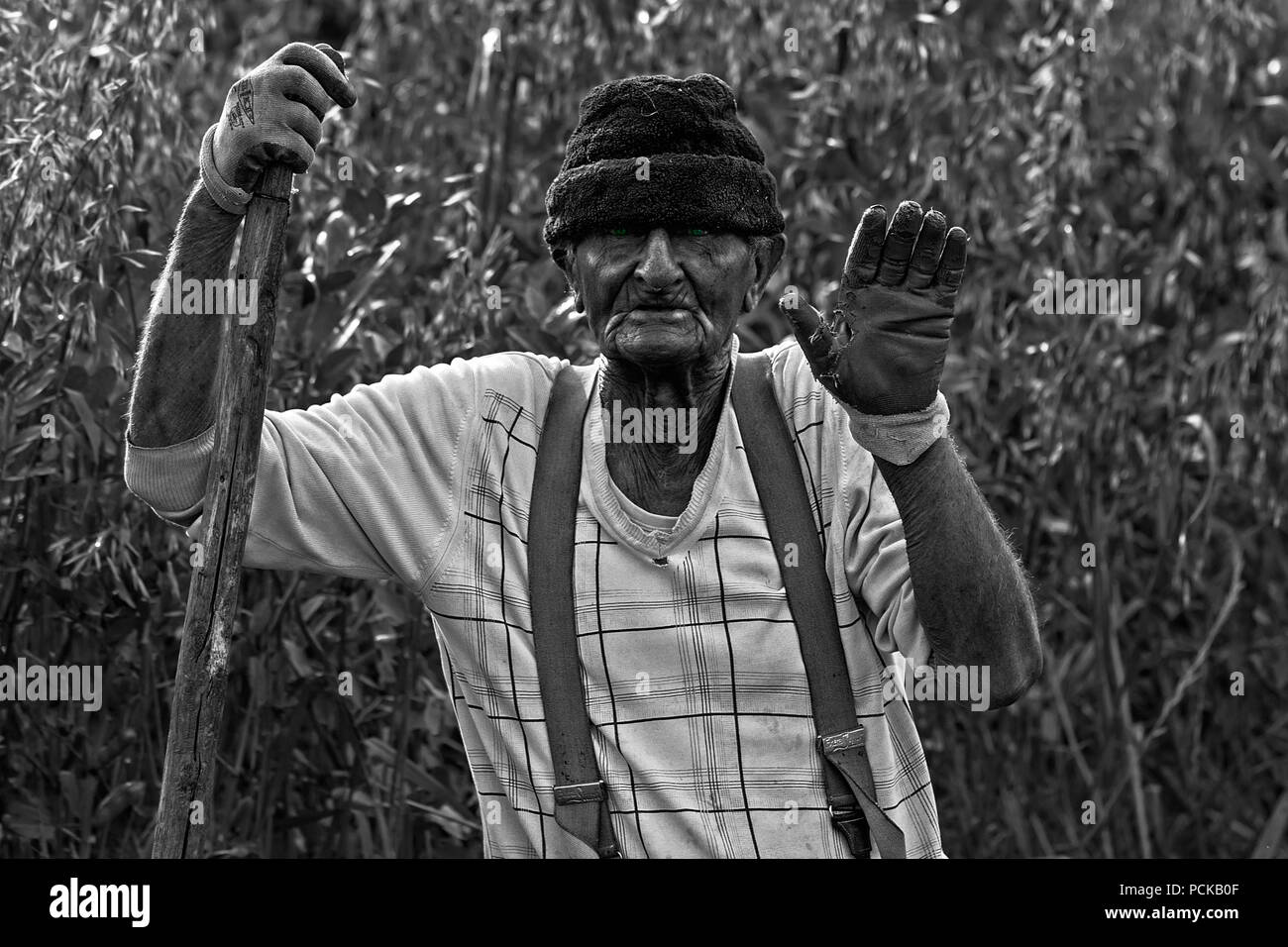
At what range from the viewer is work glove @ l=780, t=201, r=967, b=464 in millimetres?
1845

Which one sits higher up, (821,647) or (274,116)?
(274,116)

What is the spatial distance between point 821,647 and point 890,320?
0.43 m

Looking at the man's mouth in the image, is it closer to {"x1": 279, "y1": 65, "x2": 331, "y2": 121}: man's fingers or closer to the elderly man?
the elderly man

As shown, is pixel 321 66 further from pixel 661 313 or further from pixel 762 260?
pixel 762 260

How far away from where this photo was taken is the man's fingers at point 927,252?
5.99 feet

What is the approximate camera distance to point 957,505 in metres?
1.92

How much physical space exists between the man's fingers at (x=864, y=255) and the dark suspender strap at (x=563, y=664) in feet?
1.57

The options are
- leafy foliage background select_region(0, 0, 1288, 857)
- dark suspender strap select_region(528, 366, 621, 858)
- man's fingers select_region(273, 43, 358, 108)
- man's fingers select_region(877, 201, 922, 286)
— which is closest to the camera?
man's fingers select_region(877, 201, 922, 286)

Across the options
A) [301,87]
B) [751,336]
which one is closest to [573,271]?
[301,87]

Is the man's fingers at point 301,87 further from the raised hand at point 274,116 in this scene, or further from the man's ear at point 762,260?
the man's ear at point 762,260

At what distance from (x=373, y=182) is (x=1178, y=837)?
7.26 feet

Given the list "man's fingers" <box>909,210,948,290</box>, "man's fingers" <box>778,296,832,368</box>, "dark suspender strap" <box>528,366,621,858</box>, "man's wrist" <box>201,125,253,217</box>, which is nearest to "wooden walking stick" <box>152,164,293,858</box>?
"man's wrist" <box>201,125,253,217</box>

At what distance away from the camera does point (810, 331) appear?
73.4 inches
